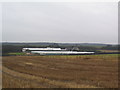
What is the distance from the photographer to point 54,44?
2079 inches

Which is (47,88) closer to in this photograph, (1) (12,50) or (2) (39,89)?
(2) (39,89)

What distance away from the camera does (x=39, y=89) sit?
790 cm

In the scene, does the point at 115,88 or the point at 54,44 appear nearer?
the point at 115,88

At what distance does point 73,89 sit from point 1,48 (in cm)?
3017

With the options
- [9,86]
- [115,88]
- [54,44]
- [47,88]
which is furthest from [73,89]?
[54,44]

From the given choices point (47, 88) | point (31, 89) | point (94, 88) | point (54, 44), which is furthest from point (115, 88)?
point (54, 44)

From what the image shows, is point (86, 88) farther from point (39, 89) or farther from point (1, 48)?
point (1, 48)

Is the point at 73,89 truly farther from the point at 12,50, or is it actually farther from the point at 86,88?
the point at 12,50

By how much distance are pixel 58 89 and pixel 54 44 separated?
44875 mm

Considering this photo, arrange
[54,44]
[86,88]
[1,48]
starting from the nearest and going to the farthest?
[86,88] → [1,48] → [54,44]

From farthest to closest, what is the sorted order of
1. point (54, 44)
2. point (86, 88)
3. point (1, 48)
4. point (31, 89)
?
point (54, 44), point (1, 48), point (86, 88), point (31, 89)

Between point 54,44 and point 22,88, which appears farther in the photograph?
point 54,44

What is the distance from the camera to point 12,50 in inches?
1419

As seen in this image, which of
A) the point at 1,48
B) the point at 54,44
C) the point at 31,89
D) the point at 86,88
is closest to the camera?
the point at 31,89
